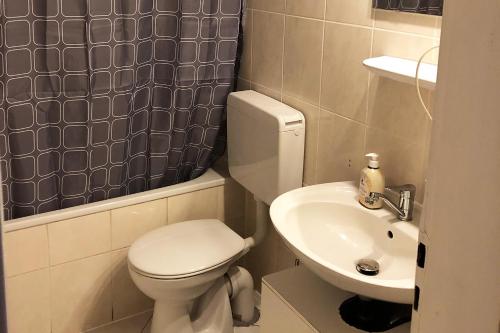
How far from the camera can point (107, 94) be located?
7.39 feet

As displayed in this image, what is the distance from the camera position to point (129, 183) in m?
2.48

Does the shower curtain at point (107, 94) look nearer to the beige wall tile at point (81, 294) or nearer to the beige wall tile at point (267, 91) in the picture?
the beige wall tile at point (267, 91)

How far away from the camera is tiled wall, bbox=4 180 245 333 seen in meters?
2.23

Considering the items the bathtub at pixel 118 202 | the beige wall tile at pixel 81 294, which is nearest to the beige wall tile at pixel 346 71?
the bathtub at pixel 118 202

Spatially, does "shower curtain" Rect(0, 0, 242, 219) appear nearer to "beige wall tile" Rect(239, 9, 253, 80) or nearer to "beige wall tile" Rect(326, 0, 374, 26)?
"beige wall tile" Rect(239, 9, 253, 80)

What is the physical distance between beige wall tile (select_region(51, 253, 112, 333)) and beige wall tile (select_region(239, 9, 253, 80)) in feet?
3.13

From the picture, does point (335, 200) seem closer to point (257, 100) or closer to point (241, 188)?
point (257, 100)

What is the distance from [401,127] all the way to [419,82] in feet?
0.93

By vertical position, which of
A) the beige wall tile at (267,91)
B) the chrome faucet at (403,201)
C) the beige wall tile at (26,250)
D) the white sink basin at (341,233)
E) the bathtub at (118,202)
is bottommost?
the beige wall tile at (26,250)

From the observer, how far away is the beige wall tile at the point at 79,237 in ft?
7.44

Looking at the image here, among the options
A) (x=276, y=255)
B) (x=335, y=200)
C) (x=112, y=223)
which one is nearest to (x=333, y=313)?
(x=335, y=200)

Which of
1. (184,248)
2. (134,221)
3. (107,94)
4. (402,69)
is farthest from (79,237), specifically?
(402,69)

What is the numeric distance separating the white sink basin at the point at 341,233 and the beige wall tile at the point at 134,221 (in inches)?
32.9

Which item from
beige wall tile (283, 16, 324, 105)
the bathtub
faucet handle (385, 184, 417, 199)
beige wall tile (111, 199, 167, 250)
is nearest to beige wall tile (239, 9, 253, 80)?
beige wall tile (283, 16, 324, 105)
